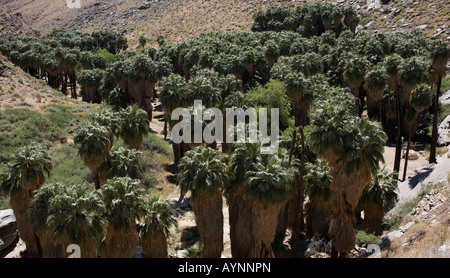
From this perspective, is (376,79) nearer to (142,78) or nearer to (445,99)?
(445,99)

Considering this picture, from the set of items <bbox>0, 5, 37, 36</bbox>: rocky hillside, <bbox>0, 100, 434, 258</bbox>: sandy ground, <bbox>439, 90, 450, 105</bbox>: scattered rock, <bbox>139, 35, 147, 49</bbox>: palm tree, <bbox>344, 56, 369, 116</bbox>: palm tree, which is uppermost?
<bbox>0, 5, 37, 36</bbox>: rocky hillside

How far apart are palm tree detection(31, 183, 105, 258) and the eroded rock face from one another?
949 centimetres

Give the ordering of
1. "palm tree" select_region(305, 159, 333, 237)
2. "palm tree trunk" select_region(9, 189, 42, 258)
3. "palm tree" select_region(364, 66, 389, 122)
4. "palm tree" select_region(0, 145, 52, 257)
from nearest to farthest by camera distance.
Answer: "palm tree" select_region(0, 145, 52, 257) → "palm tree trunk" select_region(9, 189, 42, 258) → "palm tree" select_region(305, 159, 333, 237) → "palm tree" select_region(364, 66, 389, 122)

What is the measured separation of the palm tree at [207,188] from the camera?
85.7 feet

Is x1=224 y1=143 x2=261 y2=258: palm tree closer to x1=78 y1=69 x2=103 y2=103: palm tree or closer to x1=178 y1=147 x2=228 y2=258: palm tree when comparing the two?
x1=178 y1=147 x2=228 y2=258: palm tree

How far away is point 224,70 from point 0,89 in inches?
1280

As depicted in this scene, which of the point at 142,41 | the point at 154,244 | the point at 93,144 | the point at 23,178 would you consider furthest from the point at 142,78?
the point at 142,41

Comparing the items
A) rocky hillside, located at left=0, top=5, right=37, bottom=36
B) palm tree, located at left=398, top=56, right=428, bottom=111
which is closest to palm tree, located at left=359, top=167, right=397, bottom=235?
palm tree, located at left=398, top=56, right=428, bottom=111

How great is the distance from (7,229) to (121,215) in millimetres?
12423

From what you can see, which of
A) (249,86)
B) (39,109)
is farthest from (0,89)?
(249,86)

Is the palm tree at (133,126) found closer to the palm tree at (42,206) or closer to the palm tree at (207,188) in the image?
the palm tree at (207,188)

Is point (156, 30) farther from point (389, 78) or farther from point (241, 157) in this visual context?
point (241, 157)

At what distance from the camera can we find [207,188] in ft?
Answer: 84.8

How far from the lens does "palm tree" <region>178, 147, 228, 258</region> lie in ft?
85.7
